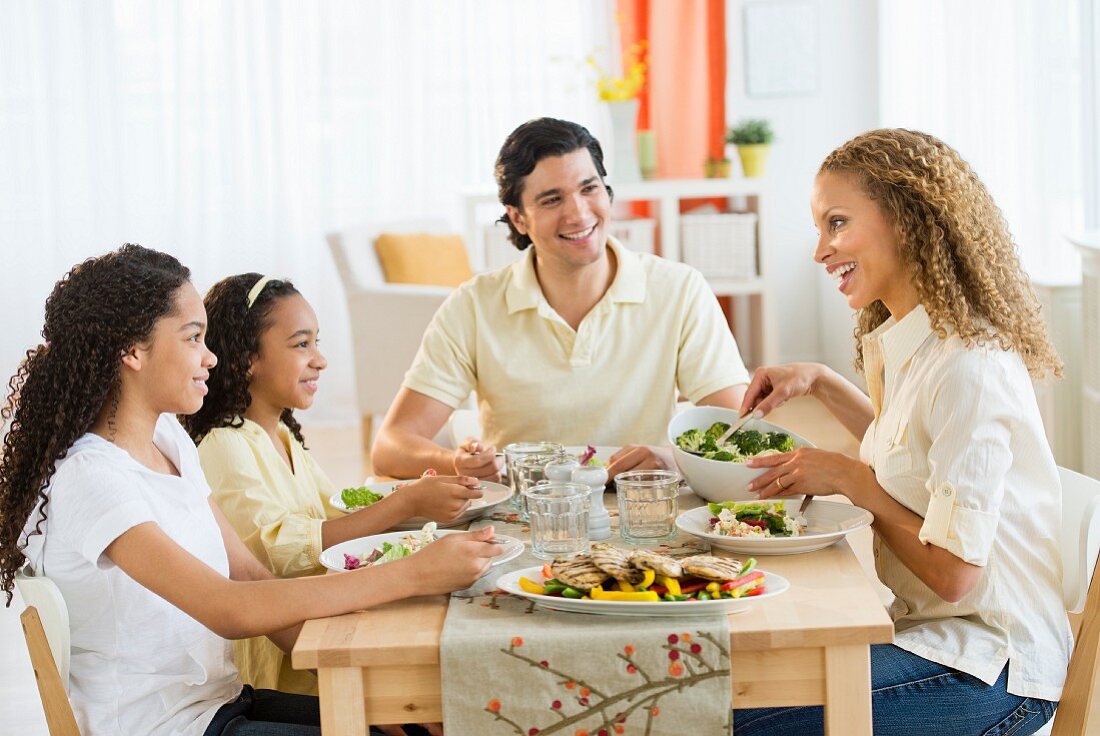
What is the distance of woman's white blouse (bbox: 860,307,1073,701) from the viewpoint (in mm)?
1636

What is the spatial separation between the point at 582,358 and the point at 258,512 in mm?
792

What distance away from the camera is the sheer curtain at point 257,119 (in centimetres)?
626

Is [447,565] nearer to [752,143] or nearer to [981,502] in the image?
[981,502]

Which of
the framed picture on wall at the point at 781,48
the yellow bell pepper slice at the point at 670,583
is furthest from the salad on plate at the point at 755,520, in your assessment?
the framed picture on wall at the point at 781,48

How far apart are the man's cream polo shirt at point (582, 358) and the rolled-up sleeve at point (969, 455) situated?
92 centimetres

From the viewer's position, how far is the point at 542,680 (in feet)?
4.69

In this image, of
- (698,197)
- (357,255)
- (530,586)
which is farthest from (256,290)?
(698,197)

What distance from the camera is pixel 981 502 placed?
1.63m

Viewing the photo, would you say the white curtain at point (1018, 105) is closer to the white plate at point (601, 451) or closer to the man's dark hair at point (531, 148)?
the man's dark hair at point (531, 148)

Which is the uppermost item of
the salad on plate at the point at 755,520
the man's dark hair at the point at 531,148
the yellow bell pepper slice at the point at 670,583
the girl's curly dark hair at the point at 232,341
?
the man's dark hair at the point at 531,148

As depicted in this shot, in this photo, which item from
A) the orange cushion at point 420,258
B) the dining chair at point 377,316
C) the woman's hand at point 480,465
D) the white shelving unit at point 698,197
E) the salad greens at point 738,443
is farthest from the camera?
the white shelving unit at point 698,197

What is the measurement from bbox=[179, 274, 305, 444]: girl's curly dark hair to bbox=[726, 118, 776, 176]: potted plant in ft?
13.1

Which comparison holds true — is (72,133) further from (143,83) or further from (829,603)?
(829,603)

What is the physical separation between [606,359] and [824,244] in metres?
0.79
